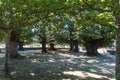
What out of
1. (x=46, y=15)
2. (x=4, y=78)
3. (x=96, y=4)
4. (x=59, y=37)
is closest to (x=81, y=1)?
(x=96, y=4)

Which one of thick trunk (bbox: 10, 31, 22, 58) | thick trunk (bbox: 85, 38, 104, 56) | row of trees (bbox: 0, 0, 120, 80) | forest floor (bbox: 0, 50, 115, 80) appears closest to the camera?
row of trees (bbox: 0, 0, 120, 80)

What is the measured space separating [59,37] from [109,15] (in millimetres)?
22363

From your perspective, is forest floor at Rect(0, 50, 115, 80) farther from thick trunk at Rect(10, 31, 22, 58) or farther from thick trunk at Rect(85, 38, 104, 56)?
thick trunk at Rect(85, 38, 104, 56)

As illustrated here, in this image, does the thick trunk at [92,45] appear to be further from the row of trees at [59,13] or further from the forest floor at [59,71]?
the row of trees at [59,13]

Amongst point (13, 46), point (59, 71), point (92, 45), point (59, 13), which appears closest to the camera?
point (59, 13)

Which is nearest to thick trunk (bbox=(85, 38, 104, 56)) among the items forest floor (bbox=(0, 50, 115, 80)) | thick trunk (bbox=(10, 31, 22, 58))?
forest floor (bbox=(0, 50, 115, 80))

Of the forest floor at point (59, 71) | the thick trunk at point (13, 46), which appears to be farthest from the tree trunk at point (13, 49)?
the forest floor at point (59, 71)

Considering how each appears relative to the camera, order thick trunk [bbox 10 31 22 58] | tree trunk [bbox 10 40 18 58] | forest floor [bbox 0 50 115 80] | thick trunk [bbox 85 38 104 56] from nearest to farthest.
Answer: forest floor [bbox 0 50 115 80], thick trunk [bbox 10 31 22 58], tree trunk [bbox 10 40 18 58], thick trunk [bbox 85 38 104 56]

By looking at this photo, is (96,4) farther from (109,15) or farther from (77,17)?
(77,17)

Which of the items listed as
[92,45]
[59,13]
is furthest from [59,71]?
[92,45]

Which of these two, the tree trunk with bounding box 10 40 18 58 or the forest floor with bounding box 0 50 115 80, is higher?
the tree trunk with bounding box 10 40 18 58

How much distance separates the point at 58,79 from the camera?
1096 centimetres

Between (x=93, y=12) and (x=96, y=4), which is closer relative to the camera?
(x=96, y=4)

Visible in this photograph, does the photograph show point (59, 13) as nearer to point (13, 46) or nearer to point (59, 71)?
point (59, 71)
